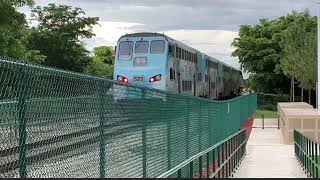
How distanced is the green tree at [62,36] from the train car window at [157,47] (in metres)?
23.5

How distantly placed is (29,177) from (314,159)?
1027 cm

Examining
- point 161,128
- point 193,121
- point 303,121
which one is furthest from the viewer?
point 303,121

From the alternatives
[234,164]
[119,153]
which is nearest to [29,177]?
[119,153]

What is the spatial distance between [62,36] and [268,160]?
34.8 m

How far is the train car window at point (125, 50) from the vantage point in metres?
28.0

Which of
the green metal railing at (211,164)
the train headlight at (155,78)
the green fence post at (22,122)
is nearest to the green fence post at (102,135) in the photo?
the green metal railing at (211,164)

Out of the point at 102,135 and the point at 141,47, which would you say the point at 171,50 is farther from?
the point at 102,135

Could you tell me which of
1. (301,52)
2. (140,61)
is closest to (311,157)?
(140,61)

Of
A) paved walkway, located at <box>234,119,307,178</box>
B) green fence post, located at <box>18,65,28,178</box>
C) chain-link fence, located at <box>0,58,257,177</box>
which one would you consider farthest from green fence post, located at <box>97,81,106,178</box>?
paved walkway, located at <box>234,119,307,178</box>

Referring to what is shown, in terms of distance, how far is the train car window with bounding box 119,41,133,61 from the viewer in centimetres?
2805

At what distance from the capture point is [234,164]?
1547 centimetres

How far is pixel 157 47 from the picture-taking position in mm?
27312

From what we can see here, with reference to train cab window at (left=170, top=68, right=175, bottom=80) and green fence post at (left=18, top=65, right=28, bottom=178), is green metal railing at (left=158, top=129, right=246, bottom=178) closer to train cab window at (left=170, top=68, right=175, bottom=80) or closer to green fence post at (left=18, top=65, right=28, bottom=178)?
green fence post at (left=18, top=65, right=28, bottom=178)

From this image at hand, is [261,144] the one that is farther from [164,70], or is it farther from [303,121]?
[164,70]
